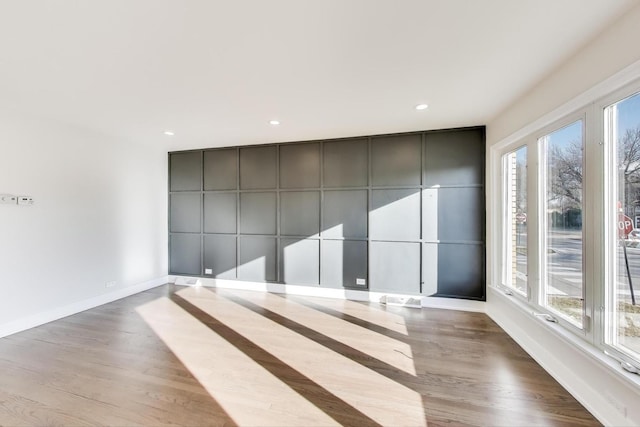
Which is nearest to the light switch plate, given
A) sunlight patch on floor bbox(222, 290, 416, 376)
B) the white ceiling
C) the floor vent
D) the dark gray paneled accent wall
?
the white ceiling

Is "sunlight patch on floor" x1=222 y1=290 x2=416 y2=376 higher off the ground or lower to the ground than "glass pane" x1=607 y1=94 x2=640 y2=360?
lower

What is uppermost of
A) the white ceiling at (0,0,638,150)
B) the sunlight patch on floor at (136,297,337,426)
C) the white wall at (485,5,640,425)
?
the white ceiling at (0,0,638,150)

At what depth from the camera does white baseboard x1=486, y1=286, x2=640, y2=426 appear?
1.70 meters

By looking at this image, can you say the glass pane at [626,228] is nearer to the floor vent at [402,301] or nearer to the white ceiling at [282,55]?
the white ceiling at [282,55]

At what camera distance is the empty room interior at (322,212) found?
1.81 metres

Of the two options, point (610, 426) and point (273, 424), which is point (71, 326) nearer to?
point (273, 424)

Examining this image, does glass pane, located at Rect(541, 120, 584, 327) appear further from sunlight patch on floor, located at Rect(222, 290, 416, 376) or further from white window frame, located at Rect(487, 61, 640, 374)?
sunlight patch on floor, located at Rect(222, 290, 416, 376)

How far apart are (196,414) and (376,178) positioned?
3.54m

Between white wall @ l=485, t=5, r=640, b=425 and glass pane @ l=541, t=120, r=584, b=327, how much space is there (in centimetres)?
22

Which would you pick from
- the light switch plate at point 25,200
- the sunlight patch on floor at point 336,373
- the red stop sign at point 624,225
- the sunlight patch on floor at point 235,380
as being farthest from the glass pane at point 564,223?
the light switch plate at point 25,200

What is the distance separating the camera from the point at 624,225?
1.82 m

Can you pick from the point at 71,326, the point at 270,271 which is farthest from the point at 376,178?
the point at 71,326

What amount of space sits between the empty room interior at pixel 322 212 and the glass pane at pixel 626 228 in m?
0.02

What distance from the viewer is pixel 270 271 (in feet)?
15.9
